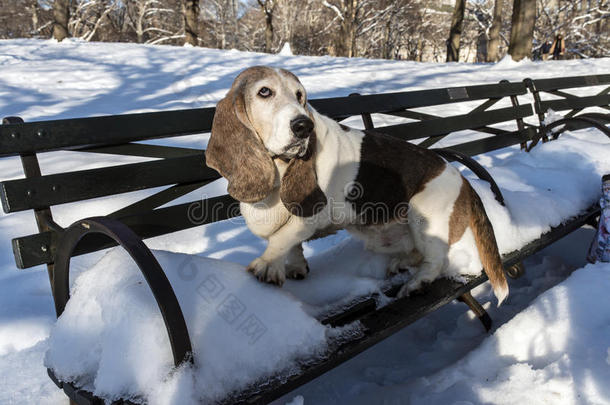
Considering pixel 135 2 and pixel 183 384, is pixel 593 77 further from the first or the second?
pixel 135 2

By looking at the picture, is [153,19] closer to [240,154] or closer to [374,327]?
[240,154]

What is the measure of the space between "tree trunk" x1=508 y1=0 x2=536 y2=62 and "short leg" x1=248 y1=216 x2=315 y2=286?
47.7ft

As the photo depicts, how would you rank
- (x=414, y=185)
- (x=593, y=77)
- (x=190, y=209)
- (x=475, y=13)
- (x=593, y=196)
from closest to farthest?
(x=414, y=185) < (x=190, y=209) < (x=593, y=196) < (x=593, y=77) < (x=475, y=13)

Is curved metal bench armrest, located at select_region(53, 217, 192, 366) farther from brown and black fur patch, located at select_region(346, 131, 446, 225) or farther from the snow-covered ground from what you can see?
brown and black fur patch, located at select_region(346, 131, 446, 225)

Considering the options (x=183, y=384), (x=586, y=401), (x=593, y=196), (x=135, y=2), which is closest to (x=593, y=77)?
(x=593, y=196)

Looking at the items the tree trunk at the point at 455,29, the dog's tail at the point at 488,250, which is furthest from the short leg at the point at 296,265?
the tree trunk at the point at 455,29

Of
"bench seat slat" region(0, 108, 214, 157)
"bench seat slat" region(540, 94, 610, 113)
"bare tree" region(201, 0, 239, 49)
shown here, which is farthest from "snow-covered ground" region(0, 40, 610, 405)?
"bare tree" region(201, 0, 239, 49)

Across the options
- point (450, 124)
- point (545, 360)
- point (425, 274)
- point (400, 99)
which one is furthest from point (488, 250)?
point (450, 124)

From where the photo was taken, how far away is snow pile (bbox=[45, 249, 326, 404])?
139cm

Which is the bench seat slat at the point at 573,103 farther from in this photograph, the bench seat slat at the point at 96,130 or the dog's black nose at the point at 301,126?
the dog's black nose at the point at 301,126

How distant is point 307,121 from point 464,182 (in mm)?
1102

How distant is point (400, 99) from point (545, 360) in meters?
2.58

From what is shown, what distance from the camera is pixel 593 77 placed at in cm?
665

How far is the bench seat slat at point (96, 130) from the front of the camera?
75.1 inches
